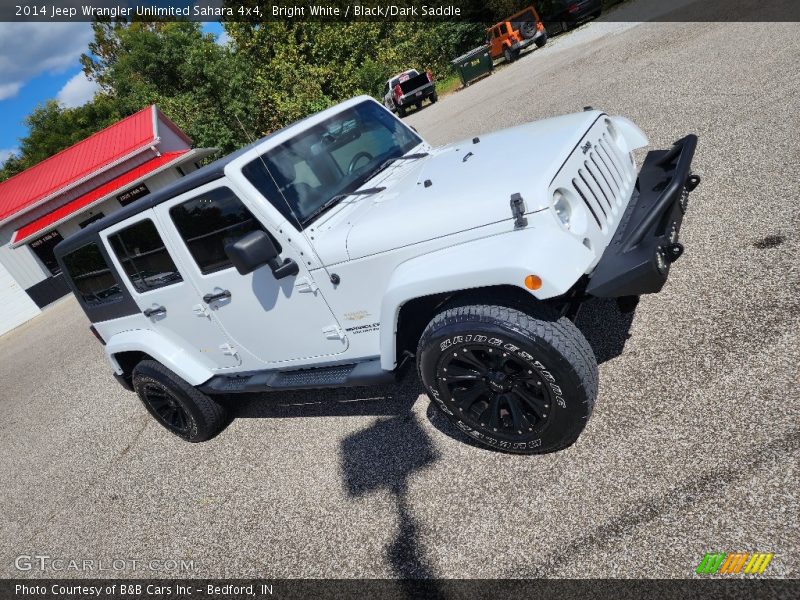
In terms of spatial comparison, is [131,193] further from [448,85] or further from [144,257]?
[144,257]

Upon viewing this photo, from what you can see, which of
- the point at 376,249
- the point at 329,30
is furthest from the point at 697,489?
the point at 329,30

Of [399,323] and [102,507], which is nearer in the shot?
[399,323]

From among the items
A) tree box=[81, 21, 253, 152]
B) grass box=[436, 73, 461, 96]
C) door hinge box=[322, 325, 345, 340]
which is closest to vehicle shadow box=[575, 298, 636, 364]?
door hinge box=[322, 325, 345, 340]

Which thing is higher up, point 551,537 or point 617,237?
point 617,237

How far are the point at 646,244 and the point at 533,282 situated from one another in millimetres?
696

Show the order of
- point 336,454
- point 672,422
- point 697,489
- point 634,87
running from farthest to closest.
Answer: point 634,87, point 336,454, point 672,422, point 697,489

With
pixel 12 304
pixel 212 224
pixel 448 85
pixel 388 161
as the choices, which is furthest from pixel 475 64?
pixel 212 224

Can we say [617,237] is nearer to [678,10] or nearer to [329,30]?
[678,10]

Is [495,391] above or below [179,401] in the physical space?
below

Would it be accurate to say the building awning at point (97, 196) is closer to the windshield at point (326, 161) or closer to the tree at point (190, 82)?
the tree at point (190, 82)

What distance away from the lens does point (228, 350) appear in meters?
3.91

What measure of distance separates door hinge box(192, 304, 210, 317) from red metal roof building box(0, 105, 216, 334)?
55.1ft

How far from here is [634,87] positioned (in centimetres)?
953

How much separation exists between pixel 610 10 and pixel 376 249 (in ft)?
84.8
